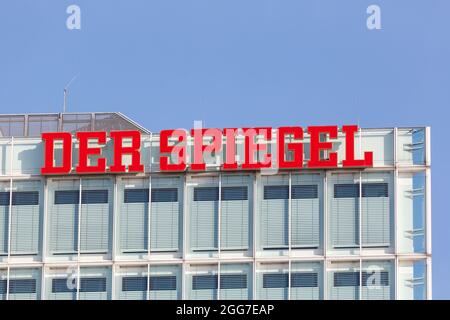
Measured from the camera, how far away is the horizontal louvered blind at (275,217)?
75.2 m

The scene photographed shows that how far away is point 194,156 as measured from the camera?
76375mm

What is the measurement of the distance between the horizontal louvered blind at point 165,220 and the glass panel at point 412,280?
12596 millimetres

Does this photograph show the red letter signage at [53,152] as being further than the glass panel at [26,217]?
Yes

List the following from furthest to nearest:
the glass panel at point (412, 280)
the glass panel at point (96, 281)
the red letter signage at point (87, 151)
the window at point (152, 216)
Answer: the red letter signage at point (87, 151), the window at point (152, 216), the glass panel at point (96, 281), the glass panel at point (412, 280)

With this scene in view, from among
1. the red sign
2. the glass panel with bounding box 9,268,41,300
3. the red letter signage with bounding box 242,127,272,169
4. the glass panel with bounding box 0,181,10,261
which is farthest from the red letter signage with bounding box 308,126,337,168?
the glass panel with bounding box 0,181,10,261

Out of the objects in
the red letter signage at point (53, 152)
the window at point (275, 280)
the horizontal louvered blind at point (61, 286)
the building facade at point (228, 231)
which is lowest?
the horizontal louvered blind at point (61, 286)

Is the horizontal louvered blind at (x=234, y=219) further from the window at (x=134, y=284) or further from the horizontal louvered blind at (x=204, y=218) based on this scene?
the window at (x=134, y=284)

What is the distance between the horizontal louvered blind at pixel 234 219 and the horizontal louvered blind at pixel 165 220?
2.64m

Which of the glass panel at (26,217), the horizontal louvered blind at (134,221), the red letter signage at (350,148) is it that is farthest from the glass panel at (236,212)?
the glass panel at (26,217)

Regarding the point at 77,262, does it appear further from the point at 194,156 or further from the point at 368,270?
the point at 368,270

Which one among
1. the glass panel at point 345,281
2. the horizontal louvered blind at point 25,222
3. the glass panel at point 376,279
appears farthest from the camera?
the horizontal louvered blind at point 25,222

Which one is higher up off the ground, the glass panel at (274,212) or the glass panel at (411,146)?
the glass panel at (411,146)

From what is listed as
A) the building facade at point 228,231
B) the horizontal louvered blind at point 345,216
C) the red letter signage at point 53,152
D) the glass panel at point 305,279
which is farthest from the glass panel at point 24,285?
the horizontal louvered blind at point 345,216

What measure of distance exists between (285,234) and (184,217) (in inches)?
227
